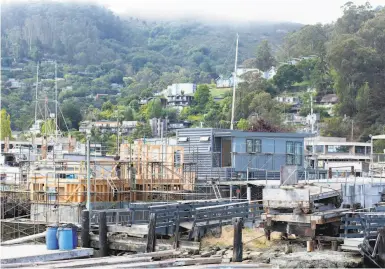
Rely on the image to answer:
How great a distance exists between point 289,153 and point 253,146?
2506mm

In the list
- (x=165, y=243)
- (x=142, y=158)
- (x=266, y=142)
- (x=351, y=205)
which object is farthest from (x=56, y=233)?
(x=266, y=142)

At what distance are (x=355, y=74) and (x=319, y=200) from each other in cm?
7775

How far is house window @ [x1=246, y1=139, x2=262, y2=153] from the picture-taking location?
128 feet

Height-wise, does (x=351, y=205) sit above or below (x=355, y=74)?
below

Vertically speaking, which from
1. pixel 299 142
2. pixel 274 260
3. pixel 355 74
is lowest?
pixel 274 260

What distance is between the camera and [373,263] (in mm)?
20938

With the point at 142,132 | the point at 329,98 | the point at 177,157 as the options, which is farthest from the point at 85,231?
the point at 329,98

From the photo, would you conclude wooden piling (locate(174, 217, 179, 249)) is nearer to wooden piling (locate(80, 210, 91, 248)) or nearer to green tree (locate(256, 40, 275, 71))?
wooden piling (locate(80, 210, 91, 248))

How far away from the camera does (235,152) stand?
38.3 m

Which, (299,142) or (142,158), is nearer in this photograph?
(142,158)

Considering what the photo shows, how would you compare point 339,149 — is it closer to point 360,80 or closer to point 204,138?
point 360,80

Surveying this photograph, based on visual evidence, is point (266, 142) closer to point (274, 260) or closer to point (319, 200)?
point (319, 200)

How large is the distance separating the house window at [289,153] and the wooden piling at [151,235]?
18000mm

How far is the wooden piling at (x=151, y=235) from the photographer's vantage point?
2356cm
